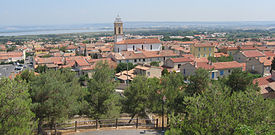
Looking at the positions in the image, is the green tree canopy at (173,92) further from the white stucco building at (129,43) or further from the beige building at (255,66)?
the white stucco building at (129,43)

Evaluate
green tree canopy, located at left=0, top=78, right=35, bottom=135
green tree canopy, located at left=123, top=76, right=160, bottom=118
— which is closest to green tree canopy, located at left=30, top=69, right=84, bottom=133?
green tree canopy, located at left=0, top=78, right=35, bottom=135

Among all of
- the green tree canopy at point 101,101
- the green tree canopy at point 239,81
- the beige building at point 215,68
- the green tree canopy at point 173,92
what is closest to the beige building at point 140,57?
the beige building at point 215,68

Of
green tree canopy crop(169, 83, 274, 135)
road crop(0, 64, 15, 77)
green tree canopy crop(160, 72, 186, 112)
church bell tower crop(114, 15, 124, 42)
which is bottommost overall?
road crop(0, 64, 15, 77)

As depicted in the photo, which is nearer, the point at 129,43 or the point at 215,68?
the point at 215,68

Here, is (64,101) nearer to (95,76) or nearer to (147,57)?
(95,76)

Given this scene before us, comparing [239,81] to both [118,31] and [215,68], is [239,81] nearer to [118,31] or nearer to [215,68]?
[215,68]

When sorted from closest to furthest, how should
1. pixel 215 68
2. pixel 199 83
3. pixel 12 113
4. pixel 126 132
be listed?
pixel 12 113 < pixel 126 132 < pixel 199 83 < pixel 215 68

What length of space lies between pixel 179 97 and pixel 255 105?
655 centimetres

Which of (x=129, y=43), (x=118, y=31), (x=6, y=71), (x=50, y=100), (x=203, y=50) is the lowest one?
(x=6, y=71)

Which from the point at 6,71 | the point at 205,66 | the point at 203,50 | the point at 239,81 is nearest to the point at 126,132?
the point at 239,81

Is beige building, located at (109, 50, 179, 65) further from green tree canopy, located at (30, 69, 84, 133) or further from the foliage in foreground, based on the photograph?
the foliage in foreground

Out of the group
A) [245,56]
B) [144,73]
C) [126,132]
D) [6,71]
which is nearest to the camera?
[126,132]

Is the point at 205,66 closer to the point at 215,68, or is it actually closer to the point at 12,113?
the point at 215,68

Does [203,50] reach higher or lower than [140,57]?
higher
